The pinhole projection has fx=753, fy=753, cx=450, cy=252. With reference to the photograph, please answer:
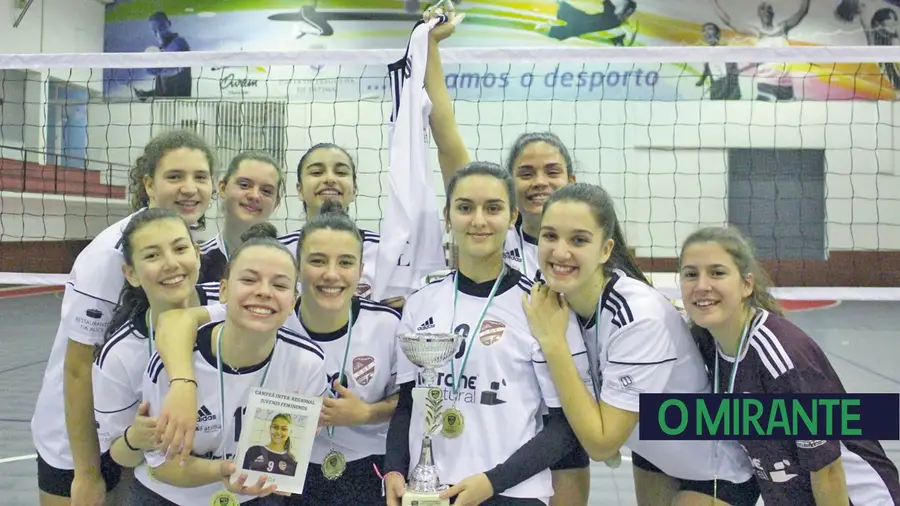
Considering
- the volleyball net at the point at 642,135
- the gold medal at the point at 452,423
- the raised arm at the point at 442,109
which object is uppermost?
the volleyball net at the point at 642,135

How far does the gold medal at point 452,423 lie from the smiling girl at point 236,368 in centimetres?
39

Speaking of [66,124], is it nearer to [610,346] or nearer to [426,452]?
[426,452]

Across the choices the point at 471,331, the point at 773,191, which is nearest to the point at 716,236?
the point at 471,331

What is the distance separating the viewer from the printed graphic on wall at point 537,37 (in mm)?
13852

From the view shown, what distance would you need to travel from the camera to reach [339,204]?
301 cm

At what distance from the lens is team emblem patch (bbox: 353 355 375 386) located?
8.10ft

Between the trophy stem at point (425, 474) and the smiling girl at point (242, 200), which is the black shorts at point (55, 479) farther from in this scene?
the trophy stem at point (425, 474)

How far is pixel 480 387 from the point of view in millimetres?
2273

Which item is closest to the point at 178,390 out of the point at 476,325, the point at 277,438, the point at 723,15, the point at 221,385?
the point at 221,385

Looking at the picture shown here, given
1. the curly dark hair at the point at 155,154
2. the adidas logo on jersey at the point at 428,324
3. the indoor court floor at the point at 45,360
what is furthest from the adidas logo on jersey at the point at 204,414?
the indoor court floor at the point at 45,360

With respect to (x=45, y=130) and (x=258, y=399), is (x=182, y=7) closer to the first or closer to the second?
(x=45, y=130)

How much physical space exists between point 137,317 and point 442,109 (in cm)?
137

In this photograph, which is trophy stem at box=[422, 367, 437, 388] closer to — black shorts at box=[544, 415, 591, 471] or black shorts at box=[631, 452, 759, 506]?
black shorts at box=[544, 415, 591, 471]

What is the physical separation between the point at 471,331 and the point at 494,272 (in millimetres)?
223
